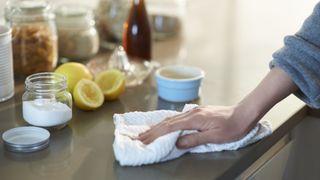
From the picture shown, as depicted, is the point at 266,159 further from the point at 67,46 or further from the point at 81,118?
the point at 67,46

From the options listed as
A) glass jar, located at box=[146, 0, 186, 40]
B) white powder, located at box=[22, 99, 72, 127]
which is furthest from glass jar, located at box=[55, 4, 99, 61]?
white powder, located at box=[22, 99, 72, 127]

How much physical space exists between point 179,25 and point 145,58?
1.04 feet

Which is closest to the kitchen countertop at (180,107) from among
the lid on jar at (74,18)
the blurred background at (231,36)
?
the blurred background at (231,36)

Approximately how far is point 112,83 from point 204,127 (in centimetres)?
35

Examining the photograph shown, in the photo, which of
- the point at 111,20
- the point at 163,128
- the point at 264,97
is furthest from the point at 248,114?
the point at 111,20

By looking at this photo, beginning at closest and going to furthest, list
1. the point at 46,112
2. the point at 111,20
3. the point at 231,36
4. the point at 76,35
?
the point at 46,112 < the point at 76,35 < the point at 111,20 < the point at 231,36

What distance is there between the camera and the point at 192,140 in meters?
1.07

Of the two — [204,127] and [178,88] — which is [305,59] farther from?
[178,88]

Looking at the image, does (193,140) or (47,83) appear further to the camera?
(47,83)

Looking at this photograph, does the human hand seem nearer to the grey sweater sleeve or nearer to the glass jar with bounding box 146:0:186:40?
the grey sweater sleeve

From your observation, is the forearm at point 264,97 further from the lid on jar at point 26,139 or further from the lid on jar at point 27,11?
the lid on jar at point 27,11

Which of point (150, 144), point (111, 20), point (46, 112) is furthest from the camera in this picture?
point (111, 20)

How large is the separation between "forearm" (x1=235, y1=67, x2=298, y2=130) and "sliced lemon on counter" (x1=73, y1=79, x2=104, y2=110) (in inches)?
12.9

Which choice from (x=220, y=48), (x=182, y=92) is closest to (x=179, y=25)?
(x=220, y=48)
